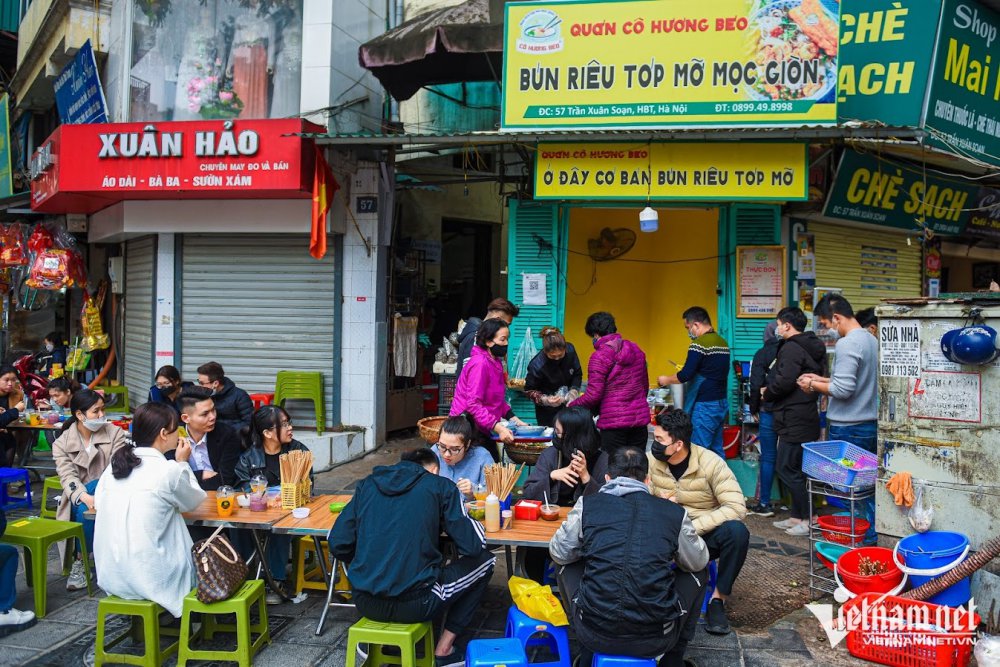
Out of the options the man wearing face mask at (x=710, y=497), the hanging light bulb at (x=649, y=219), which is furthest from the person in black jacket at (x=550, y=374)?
the man wearing face mask at (x=710, y=497)

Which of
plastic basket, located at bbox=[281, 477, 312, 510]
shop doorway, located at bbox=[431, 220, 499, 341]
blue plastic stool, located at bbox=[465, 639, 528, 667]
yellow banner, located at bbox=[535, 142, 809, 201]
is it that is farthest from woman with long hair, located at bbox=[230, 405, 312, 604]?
shop doorway, located at bbox=[431, 220, 499, 341]

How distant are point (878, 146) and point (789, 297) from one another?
5.83ft

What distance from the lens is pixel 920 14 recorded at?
822cm

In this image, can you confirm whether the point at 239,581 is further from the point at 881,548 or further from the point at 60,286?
the point at 60,286

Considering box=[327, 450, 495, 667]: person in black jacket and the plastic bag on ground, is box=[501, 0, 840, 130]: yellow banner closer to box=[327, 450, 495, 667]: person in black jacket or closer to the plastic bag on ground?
box=[327, 450, 495, 667]: person in black jacket

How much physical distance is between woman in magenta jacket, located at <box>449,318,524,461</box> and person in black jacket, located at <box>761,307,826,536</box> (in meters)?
2.48

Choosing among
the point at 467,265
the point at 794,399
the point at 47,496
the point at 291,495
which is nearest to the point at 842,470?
the point at 794,399

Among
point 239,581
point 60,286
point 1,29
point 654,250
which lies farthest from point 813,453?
point 1,29

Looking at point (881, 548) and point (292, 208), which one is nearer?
point (881, 548)

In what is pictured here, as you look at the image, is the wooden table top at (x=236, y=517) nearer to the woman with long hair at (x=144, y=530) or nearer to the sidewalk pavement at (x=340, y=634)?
the woman with long hair at (x=144, y=530)

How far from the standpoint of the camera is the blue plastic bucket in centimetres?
439

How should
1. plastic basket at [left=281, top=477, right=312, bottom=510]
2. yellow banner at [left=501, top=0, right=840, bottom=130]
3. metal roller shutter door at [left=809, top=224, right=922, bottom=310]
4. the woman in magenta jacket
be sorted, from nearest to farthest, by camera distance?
1. plastic basket at [left=281, top=477, right=312, bottom=510]
2. the woman in magenta jacket
3. yellow banner at [left=501, top=0, right=840, bottom=130]
4. metal roller shutter door at [left=809, top=224, right=922, bottom=310]

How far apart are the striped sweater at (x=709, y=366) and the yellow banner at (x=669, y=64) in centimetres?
205

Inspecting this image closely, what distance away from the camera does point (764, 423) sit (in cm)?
735
